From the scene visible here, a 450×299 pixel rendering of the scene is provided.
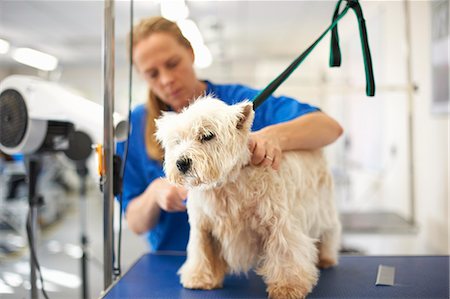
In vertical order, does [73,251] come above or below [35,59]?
below

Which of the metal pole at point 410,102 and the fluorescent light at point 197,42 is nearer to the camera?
the metal pole at point 410,102

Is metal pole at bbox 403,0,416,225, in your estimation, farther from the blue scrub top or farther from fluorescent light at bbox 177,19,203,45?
fluorescent light at bbox 177,19,203,45

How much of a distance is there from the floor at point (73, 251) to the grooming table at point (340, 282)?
3.78 ft

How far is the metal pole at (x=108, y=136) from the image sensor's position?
105cm

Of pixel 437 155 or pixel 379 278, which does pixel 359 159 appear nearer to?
pixel 437 155

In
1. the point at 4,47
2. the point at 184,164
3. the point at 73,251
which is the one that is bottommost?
the point at 73,251

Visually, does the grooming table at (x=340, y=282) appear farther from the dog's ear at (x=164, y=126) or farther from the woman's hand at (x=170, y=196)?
the dog's ear at (x=164, y=126)

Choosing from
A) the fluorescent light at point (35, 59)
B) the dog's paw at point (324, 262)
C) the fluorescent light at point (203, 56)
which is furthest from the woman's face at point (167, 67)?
the fluorescent light at point (35, 59)

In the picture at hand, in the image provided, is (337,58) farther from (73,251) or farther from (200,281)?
(73,251)

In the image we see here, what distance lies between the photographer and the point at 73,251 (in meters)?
4.62

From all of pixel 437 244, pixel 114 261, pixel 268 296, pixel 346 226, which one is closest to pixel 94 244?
pixel 346 226

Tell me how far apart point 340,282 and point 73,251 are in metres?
4.16

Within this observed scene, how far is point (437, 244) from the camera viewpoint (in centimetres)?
255

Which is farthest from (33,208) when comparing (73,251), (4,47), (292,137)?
(4,47)
